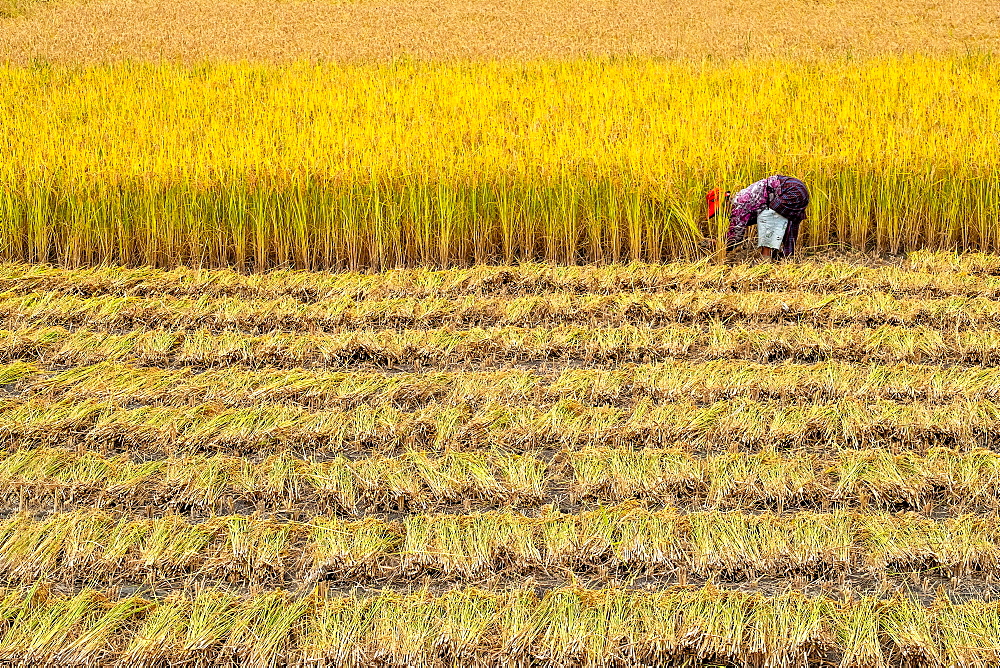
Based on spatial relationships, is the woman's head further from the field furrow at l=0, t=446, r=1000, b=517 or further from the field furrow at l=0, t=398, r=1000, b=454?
the field furrow at l=0, t=446, r=1000, b=517

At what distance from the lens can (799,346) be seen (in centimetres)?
376

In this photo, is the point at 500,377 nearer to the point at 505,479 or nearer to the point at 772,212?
the point at 505,479

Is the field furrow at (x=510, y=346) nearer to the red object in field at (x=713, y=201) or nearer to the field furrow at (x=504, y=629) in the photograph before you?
the red object in field at (x=713, y=201)

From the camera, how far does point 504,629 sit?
214 centimetres

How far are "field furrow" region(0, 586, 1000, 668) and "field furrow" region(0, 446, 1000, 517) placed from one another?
48 cm

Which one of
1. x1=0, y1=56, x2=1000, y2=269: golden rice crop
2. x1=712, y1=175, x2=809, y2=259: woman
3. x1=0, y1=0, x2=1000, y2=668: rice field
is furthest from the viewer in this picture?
x1=0, y1=56, x2=1000, y2=269: golden rice crop

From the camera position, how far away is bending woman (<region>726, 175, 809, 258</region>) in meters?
4.64

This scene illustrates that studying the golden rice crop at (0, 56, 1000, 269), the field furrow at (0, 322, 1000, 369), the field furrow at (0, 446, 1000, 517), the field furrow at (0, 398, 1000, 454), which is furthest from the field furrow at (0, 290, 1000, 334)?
the field furrow at (0, 446, 1000, 517)

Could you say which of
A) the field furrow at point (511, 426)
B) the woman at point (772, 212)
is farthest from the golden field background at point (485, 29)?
the field furrow at point (511, 426)

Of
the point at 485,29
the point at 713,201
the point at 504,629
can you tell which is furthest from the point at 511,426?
the point at 485,29

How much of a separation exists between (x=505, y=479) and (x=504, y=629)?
70 centimetres

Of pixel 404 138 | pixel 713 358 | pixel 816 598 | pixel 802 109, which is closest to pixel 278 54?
pixel 404 138

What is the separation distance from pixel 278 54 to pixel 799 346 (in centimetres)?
713

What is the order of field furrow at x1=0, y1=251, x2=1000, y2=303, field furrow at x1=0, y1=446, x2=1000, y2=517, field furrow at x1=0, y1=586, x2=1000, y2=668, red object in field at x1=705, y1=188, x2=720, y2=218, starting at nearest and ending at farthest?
field furrow at x1=0, y1=586, x2=1000, y2=668
field furrow at x1=0, y1=446, x2=1000, y2=517
field furrow at x1=0, y1=251, x2=1000, y2=303
red object in field at x1=705, y1=188, x2=720, y2=218
